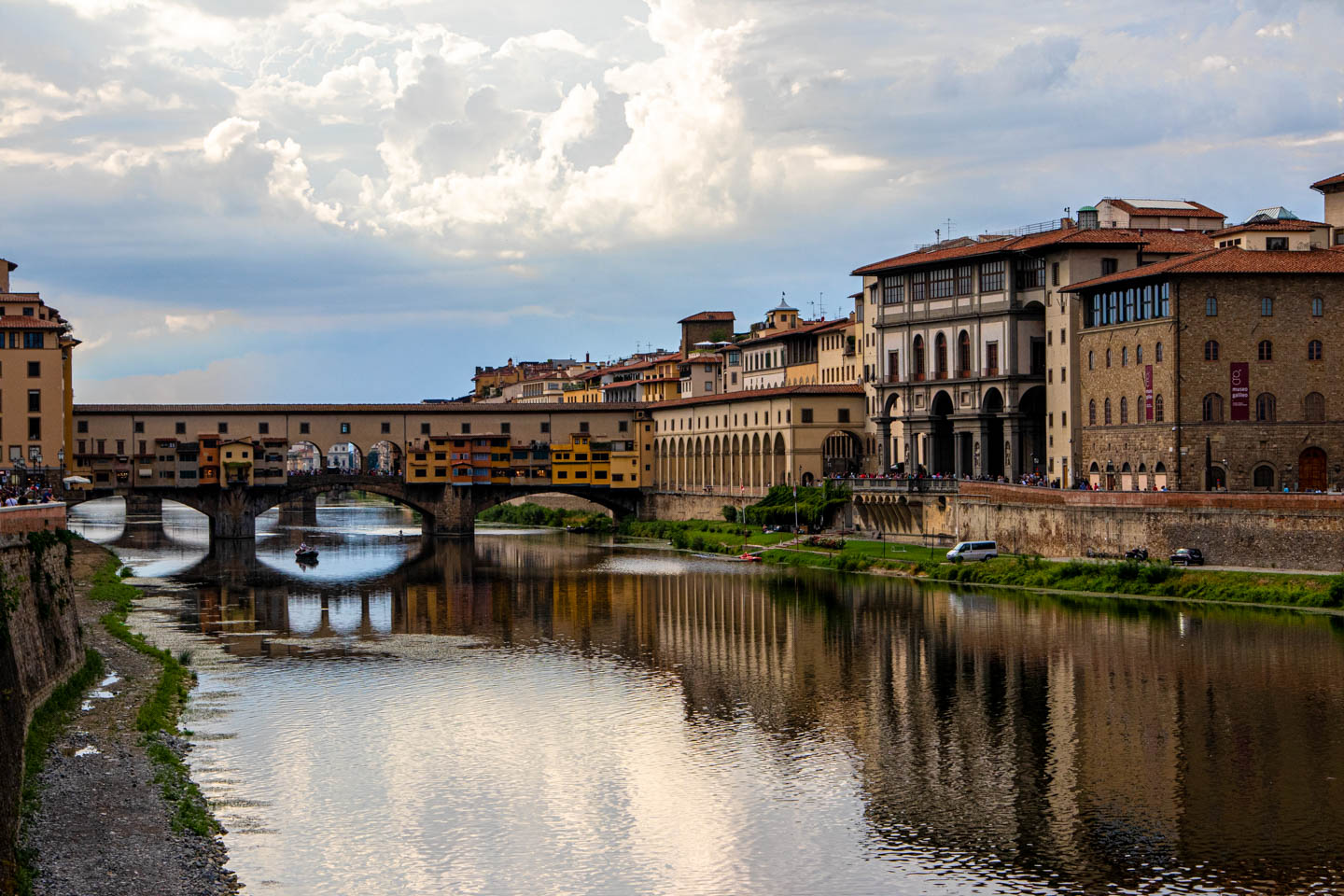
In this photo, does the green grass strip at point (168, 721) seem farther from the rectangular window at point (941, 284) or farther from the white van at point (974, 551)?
the rectangular window at point (941, 284)

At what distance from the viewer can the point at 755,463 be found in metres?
101

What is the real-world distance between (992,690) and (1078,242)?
39.8m

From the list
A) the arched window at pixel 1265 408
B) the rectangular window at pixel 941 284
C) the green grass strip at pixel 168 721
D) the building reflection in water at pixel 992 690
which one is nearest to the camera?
the building reflection in water at pixel 992 690

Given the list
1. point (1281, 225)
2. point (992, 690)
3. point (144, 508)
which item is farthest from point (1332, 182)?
point (144, 508)

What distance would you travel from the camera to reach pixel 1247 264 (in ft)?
221

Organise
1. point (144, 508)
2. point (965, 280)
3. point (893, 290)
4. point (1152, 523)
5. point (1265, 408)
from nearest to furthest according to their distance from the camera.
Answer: point (1152, 523) → point (1265, 408) → point (965, 280) → point (893, 290) → point (144, 508)

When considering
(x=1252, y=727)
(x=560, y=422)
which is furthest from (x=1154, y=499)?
(x=560, y=422)

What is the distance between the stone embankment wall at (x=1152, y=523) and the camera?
56.5 metres

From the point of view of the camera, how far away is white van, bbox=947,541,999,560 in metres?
69.4

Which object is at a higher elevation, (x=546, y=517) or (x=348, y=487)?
(x=348, y=487)

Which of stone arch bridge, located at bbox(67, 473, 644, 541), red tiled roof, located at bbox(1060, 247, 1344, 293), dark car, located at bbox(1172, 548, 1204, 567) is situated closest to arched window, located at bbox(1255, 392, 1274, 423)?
red tiled roof, located at bbox(1060, 247, 1344, 293)

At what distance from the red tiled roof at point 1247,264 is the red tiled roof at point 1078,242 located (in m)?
6.83

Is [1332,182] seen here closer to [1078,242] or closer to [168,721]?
[1078,242]

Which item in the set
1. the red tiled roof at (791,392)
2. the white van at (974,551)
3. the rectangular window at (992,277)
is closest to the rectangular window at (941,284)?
the rectangular window at (992,277)
